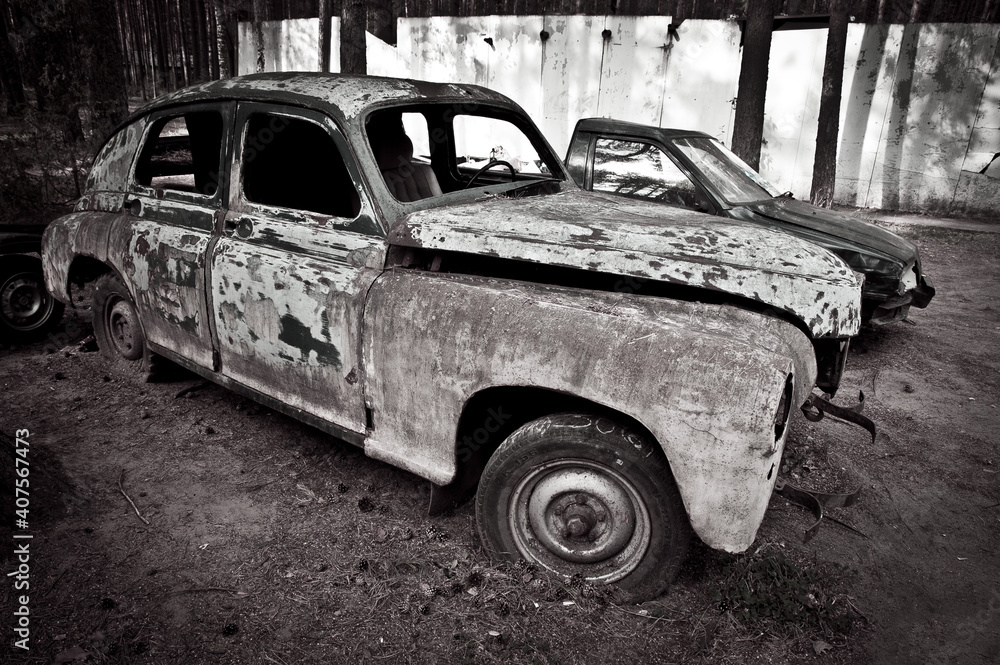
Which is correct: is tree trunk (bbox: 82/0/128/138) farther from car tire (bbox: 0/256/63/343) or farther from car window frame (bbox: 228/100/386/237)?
car window frame (bbox: 228/100/386/237)

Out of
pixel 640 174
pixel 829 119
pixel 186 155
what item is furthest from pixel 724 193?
pixel 829 119

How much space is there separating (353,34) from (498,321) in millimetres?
7761

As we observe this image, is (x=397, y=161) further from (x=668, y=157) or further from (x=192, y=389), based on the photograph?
(x=668, y=157)

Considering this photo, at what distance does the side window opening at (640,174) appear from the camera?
5.50 meters

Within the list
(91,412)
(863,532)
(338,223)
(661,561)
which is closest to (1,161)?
(91,412)

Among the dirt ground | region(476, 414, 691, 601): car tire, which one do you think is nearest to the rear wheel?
the dirt ground

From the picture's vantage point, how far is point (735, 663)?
234cm

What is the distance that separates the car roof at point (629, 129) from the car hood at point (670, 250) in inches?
115

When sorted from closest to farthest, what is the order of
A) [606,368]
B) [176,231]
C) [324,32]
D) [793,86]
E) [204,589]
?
[606,368], [204,589], [176,231], [793,86], [324,32]

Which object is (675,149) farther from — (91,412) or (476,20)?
(476,20)

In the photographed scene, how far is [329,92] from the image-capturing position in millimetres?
3186

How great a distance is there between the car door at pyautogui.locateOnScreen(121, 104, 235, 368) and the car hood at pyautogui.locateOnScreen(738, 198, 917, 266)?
13.4 ft

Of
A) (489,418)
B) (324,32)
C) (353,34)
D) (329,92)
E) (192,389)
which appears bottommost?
(192,389)

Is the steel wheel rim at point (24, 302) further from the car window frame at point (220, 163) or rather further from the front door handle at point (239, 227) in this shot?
the front door handle at point (239, 227)
